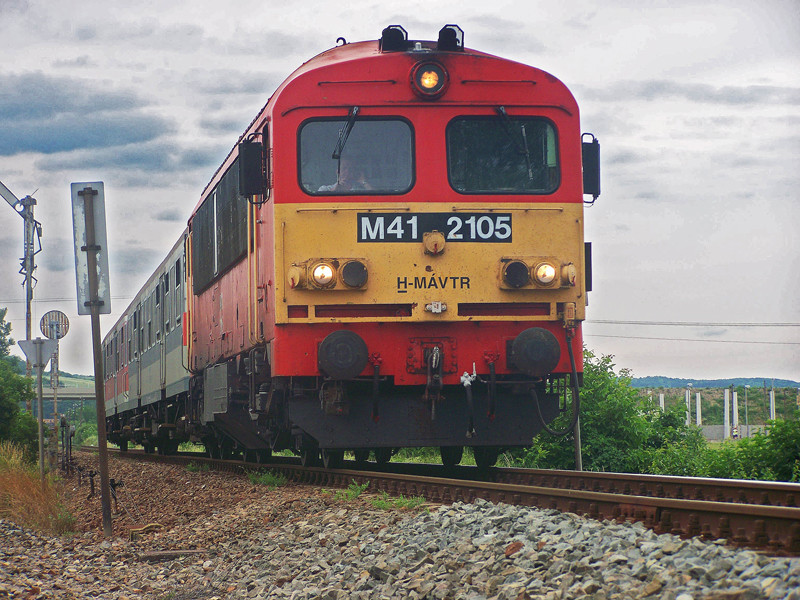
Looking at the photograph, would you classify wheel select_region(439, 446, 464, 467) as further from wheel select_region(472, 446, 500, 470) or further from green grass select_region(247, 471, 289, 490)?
green grass select_region(247, 471, 289, 490)

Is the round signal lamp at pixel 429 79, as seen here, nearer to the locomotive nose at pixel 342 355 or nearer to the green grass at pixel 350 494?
the locomotive nose at pixel 342 355

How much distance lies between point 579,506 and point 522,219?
3.31 m

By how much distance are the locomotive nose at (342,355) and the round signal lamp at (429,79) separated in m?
2.28

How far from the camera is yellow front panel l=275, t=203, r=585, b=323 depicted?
8727mm

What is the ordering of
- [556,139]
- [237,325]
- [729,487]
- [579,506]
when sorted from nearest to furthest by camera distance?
[579,506], [729,487], [556,139], [237,325]

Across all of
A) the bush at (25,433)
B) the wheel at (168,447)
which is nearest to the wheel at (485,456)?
the wheel at (168,447)

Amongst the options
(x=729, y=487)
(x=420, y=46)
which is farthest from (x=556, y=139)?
(x=729, y=487)

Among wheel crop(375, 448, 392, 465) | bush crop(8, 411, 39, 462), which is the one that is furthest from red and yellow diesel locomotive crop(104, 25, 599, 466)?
bush crop(8, 411, 39, 462)

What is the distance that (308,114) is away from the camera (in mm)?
9008

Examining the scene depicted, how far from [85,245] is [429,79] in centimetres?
352

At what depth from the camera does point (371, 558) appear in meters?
5.98

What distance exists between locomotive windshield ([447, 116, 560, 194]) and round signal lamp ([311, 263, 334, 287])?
1471 millimetres

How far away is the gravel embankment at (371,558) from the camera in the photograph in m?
4.25

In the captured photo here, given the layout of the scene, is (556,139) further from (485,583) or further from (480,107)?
(485,583)
